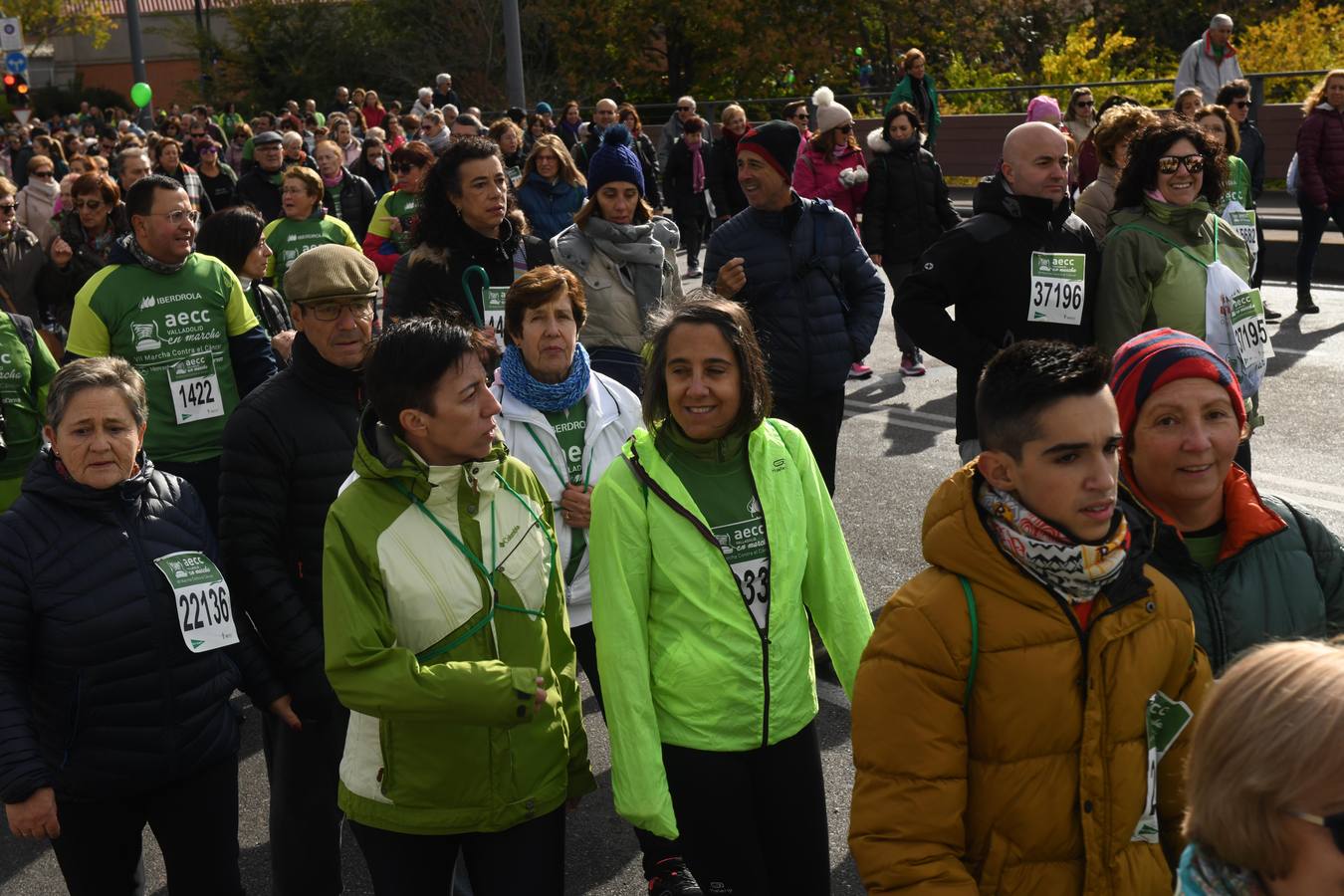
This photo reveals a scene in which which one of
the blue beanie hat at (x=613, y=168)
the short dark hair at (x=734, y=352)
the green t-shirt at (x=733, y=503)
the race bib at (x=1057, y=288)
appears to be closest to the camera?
the green t-shirt at (x=733, y=503)

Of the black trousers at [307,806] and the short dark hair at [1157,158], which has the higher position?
the short dark hair at [1157,158]

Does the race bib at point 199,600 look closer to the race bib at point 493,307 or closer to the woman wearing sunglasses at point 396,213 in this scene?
the race bib at point 493,307

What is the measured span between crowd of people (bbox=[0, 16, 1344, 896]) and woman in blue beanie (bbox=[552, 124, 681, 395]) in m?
0.02

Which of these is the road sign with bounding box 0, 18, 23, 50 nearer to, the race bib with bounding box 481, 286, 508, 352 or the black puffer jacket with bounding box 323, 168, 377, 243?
the black puffer jacket with bounding box 323, 168, 377, 243

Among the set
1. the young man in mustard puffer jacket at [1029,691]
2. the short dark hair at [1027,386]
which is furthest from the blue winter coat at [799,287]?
the young man in mustard puffer jacket at [1029,691]

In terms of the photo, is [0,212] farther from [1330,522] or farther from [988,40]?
[988,40]

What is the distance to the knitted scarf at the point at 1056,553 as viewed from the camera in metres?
2.68

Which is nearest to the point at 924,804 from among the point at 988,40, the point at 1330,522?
the point at 1330,522

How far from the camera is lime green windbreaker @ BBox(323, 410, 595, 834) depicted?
11.0ft

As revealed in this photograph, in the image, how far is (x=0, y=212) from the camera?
8672mm

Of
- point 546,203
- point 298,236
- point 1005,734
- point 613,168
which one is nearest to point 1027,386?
point 1005,734

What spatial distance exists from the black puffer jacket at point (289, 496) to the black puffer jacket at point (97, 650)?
25 centimetres

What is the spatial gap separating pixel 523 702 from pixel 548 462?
1436 mm

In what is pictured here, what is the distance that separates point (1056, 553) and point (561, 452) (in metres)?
2.32
